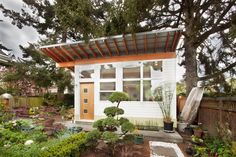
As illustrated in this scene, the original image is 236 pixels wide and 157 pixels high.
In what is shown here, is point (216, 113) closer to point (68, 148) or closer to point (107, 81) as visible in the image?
point (68, 148)

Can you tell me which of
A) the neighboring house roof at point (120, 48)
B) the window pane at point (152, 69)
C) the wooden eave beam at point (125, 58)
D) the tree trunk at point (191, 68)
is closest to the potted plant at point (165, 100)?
the window pane at point (152, 69)

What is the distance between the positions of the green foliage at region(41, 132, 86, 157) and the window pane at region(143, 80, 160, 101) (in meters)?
3.74

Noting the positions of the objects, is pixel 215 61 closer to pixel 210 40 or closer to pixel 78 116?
pixel 210 40

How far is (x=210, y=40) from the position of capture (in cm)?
900

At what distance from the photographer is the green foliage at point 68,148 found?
330cm

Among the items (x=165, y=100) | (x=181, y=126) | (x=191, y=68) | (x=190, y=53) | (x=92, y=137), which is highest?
(x=190, y=53)

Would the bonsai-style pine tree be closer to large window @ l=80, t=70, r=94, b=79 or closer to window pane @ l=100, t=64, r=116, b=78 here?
window pane @ l=100, t=64, r=116, b=78

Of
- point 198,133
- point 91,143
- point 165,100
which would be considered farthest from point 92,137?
point 165,100

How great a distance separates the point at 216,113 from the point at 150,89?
2.78 m

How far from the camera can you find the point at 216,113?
16.7ft

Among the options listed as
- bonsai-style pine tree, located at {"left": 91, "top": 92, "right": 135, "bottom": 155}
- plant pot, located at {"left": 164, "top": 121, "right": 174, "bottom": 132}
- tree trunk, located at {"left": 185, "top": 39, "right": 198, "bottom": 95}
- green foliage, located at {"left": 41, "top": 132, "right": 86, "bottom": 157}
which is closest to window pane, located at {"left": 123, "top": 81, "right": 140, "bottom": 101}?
plant pot, located at {"left": 164, "top": 121, "right": 174, "bottom": 132}

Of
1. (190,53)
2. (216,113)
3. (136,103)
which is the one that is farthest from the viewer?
(190,53)

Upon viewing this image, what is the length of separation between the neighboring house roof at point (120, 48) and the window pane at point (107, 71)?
1.25 ft

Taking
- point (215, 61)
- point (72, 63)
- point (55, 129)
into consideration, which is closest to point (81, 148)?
point (55, 129)
